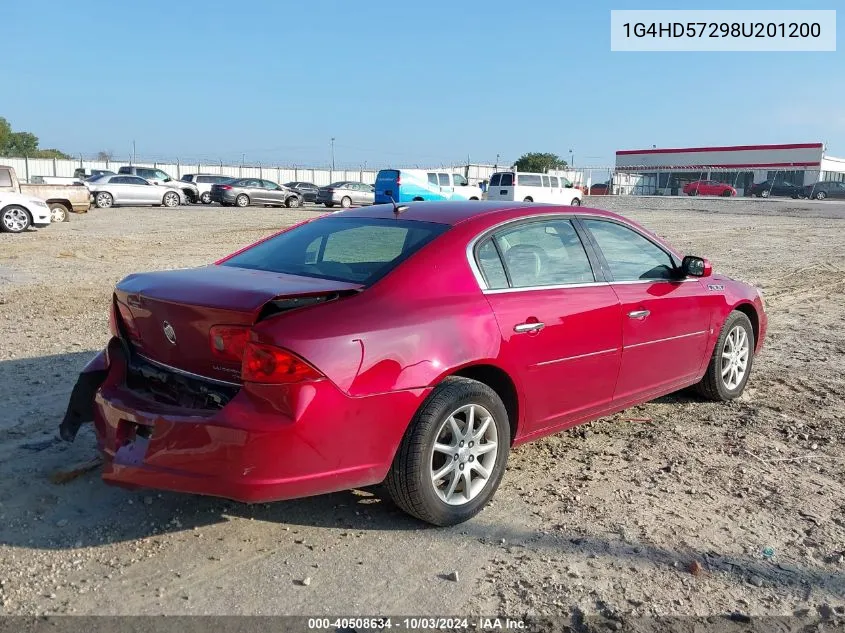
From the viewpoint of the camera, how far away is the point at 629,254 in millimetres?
4820

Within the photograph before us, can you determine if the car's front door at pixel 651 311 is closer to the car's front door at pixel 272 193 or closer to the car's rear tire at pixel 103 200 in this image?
the car's rear tire at pixel 103 200

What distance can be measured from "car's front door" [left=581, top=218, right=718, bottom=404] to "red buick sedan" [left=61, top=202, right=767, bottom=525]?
2 cm

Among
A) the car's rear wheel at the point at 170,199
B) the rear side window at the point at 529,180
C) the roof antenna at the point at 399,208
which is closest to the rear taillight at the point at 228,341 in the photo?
the roof antenna at the point at 399,208

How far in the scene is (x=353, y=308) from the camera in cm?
331

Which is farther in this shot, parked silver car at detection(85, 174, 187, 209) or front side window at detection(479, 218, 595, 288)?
parked silver car at detection(85, 174, 187, 209)

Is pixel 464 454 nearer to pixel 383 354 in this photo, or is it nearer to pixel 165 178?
pixel 383 354

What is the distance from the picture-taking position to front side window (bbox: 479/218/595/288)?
4.08 m

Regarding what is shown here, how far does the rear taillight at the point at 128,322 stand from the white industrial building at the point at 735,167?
62.7 meters

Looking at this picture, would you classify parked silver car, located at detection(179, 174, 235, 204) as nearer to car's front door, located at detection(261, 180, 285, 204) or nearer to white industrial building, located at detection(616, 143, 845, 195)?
car's front door, located at detection(261, 180, 285, 204)

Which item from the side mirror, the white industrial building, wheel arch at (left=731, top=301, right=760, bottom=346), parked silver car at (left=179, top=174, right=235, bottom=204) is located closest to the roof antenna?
the side mirror

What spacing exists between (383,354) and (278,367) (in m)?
0.46

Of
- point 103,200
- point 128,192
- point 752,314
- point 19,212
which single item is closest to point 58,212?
point 19,212

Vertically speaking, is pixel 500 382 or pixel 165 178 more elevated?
pixel 165 178

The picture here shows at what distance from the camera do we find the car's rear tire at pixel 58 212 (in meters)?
21.4
